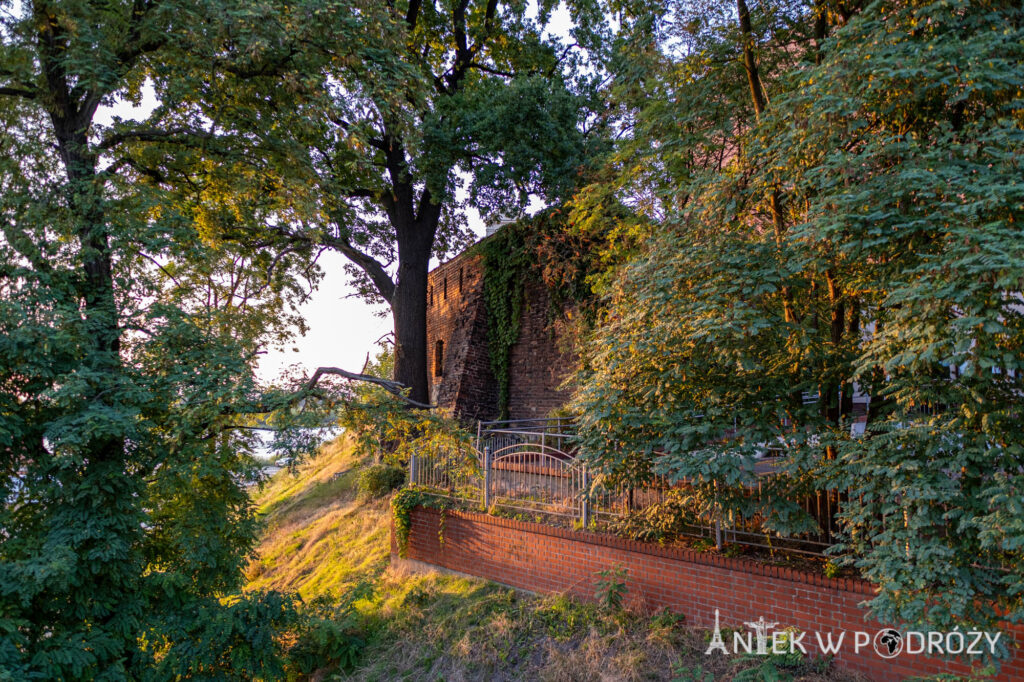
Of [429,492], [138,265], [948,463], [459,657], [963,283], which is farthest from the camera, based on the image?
[429,492]

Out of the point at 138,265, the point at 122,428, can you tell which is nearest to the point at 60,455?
the point at 122,428

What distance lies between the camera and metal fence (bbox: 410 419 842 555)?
5.80 meters

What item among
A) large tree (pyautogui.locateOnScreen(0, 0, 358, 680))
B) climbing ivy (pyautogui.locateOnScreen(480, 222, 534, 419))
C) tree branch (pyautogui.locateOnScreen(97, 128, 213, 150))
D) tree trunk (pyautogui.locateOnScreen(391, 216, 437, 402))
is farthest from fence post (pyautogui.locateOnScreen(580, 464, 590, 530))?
climbing ivy (pyautogui.locateOnScreen(480, 222, 534, 419))

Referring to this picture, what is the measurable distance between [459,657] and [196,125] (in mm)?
7425

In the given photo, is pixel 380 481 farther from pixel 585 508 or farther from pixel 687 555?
pixel 687 555

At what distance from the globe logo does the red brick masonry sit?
50 mm

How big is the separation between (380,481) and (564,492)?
6.59 meters

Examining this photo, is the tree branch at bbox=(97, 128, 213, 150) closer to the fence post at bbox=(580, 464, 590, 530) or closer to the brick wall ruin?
the fence post at bbox=(580, 464, 590, 530)

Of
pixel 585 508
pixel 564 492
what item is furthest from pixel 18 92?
pixel 585 508

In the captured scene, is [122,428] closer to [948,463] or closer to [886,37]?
[948,463]

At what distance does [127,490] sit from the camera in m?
6.12

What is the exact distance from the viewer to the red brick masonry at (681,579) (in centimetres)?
498

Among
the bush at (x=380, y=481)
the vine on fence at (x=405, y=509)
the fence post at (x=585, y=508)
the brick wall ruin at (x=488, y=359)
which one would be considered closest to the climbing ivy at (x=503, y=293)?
the brick wall ruin at (x=488, y=359)

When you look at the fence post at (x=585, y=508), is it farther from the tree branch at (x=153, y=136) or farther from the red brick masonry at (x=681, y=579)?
the tree branch at (x=153, y=136)
